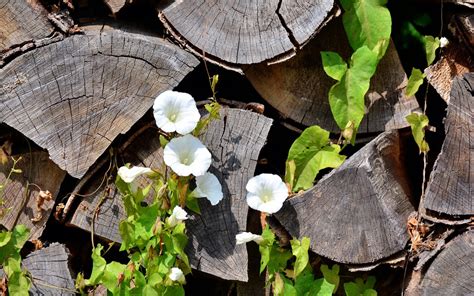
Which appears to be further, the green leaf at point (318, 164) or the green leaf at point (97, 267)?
the green leaf at point (318, 164)

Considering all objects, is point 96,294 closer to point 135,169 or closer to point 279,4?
point 135,169

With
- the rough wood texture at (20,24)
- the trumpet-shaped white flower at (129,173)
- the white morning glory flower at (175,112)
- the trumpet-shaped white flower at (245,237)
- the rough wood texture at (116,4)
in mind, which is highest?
the rough wood texture at (116,4)

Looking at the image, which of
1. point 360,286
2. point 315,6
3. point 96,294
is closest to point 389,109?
point 315,6

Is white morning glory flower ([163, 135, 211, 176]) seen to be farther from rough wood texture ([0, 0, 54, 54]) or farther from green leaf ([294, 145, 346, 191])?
rough wood texture ([0, 0, 54, 54])

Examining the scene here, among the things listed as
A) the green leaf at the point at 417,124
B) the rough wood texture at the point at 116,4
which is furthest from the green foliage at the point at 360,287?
the rough wood texture at the point at 116,4

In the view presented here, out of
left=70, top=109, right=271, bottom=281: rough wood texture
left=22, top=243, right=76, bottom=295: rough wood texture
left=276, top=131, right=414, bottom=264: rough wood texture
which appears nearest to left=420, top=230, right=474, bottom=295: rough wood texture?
left=276, top=131, right=414, bottom=264: rough wood texture

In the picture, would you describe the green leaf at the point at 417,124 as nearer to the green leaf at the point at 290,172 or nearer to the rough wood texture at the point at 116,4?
the green leaf at the point at 290,172

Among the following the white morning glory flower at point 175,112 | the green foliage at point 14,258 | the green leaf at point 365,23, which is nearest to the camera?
the white morning glory flower at point 175,112

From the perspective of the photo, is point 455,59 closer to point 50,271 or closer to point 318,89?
point 318,89
